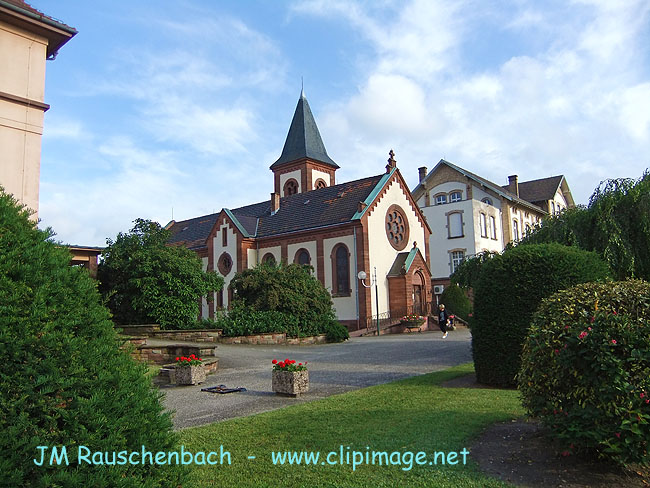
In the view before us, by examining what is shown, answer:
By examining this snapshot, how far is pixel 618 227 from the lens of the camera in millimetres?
15172

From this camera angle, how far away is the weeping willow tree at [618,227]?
49.0 ft

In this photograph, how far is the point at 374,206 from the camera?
1414 inches

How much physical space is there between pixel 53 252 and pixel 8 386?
0.76m

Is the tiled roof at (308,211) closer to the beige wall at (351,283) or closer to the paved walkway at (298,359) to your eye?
the beige wall at (351,283)

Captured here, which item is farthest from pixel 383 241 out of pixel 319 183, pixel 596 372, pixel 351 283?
pixel 596 372

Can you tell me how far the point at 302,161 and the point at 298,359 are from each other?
36.9 m

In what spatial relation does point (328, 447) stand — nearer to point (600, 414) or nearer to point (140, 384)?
point (600, 414)

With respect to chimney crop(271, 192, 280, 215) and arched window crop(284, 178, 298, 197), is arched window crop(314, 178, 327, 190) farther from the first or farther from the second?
chimney crop(271, 192, 280, 215)

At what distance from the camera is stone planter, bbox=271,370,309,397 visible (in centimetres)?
997

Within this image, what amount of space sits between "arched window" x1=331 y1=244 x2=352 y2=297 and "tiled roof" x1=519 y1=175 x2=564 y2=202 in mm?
31277

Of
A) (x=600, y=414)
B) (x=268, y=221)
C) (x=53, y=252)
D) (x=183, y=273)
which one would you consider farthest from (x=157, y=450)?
(x=268, y=221)

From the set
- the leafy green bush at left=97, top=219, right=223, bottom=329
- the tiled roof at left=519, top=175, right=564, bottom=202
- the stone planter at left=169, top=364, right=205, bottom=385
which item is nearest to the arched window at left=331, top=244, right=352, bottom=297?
the leafy green bush at left=97, top=219, right=223, bottom=329

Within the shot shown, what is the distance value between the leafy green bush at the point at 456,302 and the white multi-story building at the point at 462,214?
1043 cm

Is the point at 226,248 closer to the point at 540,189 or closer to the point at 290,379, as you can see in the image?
the point at 290,379
